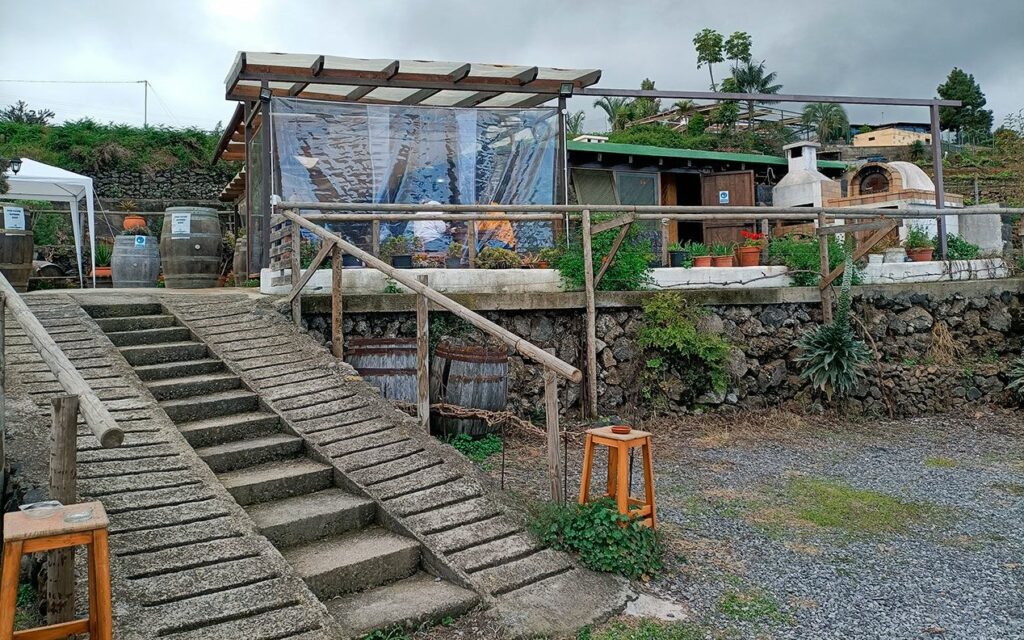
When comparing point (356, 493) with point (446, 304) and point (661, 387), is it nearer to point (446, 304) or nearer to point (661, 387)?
point (446, 304)

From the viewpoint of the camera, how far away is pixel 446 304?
5.04 metres

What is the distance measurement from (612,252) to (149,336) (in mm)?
4466

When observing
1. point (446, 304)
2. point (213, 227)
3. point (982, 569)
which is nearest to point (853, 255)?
point (982, 569)

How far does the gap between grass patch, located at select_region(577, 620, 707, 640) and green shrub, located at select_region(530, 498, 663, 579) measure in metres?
0.50

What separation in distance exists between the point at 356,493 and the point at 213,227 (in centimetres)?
638

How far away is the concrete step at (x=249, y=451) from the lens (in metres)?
4.42

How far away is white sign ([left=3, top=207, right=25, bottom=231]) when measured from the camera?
9.49 meters

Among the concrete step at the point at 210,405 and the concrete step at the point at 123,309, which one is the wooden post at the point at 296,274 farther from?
the concrete step at the point at 210,405

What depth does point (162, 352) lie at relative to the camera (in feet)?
18.2

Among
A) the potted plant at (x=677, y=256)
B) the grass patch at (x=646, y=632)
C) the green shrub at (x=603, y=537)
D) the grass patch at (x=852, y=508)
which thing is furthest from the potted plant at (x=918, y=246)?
the grass patch at (x=646, y=632)

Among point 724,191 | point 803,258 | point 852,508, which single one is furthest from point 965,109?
point 852,508

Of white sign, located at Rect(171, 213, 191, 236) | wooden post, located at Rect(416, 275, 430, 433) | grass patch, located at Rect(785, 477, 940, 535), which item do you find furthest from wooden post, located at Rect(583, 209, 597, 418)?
white sign, located at Rect(171, 213, 191, 236)

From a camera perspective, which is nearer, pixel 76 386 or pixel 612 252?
pixel 76 386

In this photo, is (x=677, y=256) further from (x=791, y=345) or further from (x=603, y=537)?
(x=603, y=537)
